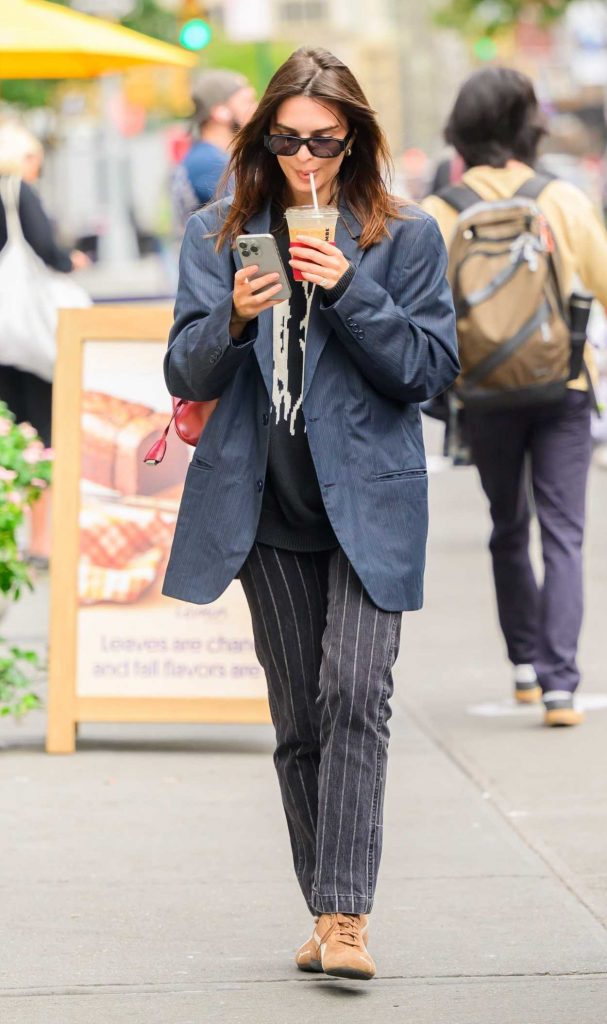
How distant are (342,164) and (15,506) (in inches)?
88.7

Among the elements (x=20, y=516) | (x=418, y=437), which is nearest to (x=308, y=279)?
(x=418, y=437)

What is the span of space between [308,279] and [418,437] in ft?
1.61

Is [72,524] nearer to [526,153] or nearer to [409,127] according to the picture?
[526,153]

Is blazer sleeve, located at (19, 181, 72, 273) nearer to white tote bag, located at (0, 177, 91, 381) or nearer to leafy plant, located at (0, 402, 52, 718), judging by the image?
white tote bag, located at (0, 177, 91, 381)

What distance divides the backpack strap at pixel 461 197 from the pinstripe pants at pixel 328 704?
2.54 meters

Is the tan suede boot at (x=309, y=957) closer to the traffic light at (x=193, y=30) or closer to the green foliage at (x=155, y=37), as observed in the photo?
the traffic light at (x=193, y=30)

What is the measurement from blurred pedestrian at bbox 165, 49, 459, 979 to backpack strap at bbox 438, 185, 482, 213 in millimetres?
2343

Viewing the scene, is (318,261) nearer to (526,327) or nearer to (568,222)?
(526,327)

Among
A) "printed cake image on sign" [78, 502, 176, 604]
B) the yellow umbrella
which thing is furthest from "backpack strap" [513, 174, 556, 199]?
the yellow umbrella

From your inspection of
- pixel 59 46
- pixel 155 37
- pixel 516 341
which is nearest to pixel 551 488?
pixel 516 341

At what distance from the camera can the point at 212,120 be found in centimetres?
844

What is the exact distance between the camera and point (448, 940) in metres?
4.32

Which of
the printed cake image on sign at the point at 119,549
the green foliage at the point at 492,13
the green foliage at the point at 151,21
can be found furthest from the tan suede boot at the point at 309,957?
the green foliage at the point at 151,21

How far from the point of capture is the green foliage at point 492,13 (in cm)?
3306
